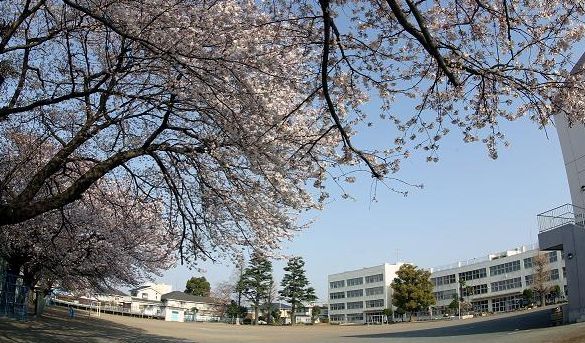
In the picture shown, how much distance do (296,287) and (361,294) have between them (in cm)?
2735

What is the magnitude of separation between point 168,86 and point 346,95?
3359 mm

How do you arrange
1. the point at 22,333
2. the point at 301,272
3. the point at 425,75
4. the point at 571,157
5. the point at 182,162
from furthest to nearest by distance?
the point at 301,272 < the point at 571,157 < the point at 22,333 < the point at 182,162 < the point at 425,75

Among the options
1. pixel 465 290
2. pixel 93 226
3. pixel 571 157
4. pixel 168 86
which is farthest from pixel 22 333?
pixel 465 290


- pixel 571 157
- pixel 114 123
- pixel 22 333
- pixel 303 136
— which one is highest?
pixel 571 157

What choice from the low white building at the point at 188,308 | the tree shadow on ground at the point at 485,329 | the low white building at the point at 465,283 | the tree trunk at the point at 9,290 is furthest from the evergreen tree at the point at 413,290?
the tree trunk at the point at 9,290

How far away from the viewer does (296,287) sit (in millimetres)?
68500

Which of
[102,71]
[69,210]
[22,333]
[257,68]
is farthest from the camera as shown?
[69,210]

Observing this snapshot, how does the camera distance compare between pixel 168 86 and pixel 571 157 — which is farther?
pixel 571 157

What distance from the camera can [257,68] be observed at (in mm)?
7672

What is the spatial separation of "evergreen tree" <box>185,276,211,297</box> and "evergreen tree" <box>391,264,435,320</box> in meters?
36.3

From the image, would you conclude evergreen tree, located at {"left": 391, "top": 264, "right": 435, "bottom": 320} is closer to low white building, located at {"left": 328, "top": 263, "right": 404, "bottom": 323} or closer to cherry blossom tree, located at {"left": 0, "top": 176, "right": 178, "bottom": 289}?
low white building, located at {"left": 328, "top": 263, "right": 404, "bottom": 323}

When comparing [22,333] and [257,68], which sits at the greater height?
[257,68]

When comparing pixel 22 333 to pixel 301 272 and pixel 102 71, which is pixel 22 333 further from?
pixel 301 272

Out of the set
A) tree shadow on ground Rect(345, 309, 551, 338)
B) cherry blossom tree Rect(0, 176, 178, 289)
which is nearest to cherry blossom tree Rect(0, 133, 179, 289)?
cherry blossom tree Rect(0, 176, 178, 289)
